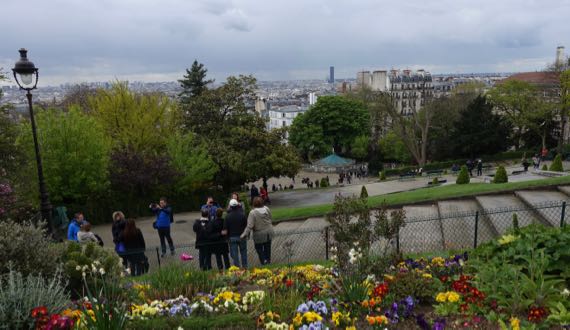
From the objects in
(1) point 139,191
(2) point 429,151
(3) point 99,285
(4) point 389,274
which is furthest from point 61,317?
(2) point 429,151

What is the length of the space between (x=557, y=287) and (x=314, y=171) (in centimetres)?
5696

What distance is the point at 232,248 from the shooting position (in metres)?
10.4

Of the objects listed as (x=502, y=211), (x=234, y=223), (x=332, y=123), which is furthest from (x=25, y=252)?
(x=332, y=123)

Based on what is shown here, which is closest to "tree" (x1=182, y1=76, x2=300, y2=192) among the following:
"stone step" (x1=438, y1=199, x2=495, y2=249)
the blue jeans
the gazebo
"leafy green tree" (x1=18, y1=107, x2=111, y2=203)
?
"leafy green tree" (x1=18, y1=107, x2=111, y2=203)

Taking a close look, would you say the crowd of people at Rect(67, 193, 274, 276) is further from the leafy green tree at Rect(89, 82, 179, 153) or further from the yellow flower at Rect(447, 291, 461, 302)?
the leafy green tree at Rect(89, 82, 179, 153)

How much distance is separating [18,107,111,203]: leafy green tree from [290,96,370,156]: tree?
48.2 meters

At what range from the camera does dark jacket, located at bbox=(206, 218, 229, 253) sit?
34.3ft

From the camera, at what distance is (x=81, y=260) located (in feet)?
24.7

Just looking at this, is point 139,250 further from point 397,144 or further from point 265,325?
point 397,144

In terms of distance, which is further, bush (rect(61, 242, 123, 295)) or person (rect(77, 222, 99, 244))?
person (rect(77, 222, 99, 244))

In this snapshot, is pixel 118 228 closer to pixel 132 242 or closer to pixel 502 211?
pixel 132 242

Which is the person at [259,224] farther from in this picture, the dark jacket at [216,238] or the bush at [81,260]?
the bush at [81,260]

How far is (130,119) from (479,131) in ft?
113

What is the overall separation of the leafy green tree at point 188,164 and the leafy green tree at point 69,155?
451 cm
